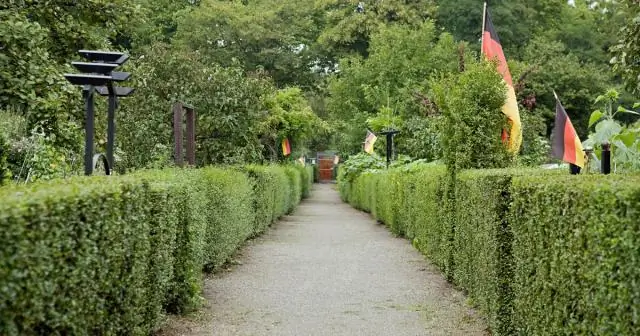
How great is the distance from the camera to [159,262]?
20.1ft

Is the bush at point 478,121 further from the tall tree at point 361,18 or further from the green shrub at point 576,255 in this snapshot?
the tall tree at point 361,18

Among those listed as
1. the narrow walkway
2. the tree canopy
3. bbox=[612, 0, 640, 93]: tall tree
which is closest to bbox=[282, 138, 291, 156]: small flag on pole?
the tree canopy

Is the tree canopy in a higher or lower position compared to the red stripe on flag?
higher

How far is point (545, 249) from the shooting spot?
16.1ft

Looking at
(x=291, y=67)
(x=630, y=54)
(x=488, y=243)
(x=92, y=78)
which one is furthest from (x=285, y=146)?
(x=488, y=243)

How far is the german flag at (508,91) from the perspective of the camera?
401 inches

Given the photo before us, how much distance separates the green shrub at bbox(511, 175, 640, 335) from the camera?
3.32 meters

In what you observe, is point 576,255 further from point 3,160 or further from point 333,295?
point 3,160

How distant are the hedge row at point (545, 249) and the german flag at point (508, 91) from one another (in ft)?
3.66

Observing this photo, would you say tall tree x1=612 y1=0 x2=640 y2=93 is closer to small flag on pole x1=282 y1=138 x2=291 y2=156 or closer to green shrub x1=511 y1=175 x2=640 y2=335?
green shrub x1=511 y1=175 x2=640 y2=335

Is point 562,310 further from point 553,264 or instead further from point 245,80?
point 245,80

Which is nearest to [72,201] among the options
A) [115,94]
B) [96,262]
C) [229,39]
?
[96,262]

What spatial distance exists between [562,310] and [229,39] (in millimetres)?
35672

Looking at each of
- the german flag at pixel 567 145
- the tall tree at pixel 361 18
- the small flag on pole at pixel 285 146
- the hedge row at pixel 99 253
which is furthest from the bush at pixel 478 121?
the tall tree at pixel 361 18
